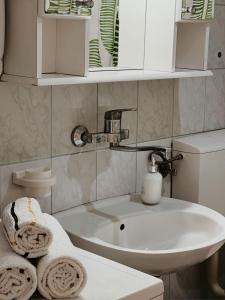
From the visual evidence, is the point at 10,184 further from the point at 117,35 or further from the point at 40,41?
the point at 117,35

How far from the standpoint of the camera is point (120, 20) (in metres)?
2.17

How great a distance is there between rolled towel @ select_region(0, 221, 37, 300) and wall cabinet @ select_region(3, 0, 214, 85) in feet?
1.80

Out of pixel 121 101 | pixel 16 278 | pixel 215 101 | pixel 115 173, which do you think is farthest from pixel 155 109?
pixel 16 278

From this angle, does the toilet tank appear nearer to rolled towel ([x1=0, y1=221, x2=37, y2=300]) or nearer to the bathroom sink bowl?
the bathroom sink bowl

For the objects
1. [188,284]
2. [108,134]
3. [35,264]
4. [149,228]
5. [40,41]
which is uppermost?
[40,41]

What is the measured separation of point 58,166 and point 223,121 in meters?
0.99

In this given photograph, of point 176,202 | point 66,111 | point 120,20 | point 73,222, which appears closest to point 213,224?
point 176,202

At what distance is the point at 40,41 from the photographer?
174 cm

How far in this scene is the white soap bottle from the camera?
222cm

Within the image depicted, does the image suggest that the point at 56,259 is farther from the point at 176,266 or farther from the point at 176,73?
the point at 176,73

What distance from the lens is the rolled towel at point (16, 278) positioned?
1.39 m

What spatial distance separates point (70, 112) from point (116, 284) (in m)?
0.73

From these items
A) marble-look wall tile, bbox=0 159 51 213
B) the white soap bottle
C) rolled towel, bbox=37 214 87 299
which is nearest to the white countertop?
rolled towel, bbox=37 214 87 299

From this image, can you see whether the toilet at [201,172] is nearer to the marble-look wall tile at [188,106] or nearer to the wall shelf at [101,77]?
the marble-look wall tile at [188,106]
